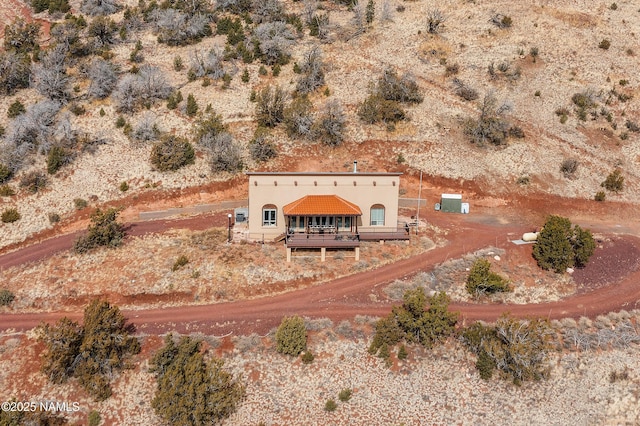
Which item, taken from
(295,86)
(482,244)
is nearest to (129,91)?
(295,86)

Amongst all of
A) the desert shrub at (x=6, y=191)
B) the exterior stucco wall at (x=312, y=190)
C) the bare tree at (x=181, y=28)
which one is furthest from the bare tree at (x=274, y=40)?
the desert shrub at (x=6, y=191)

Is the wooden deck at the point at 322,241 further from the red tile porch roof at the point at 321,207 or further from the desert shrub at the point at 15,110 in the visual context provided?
the desert shrub at the point at 15,110

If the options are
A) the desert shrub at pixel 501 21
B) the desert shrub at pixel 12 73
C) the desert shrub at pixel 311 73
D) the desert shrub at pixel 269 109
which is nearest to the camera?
the desert shrub at pixel 269 109

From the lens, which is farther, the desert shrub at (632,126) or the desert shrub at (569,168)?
the desert shrub at (632,126)

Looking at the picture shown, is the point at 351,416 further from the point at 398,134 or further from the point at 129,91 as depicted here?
the point at 129,91

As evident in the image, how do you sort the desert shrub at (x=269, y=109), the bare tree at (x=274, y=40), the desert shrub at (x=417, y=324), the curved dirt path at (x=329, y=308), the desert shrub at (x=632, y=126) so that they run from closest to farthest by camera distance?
the desert shrub at (x=417, y=324) < the curved dirt path at (x=329, y=308) < the desert shrub at (x=269, y=109) < the desert shrub at (x=632, y=126) < the bare tree at (x=274, y=40)
